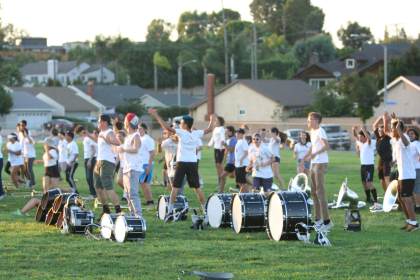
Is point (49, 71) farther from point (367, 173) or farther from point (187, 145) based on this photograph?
point (187, 145)

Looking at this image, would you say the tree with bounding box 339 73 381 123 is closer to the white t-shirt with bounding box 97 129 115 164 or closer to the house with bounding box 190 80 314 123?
the house with bounding box 190 80 314 123

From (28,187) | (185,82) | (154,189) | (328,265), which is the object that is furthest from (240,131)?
(185,82)

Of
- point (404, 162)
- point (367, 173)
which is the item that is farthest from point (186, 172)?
point (367, 173)

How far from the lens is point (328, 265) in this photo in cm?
1171

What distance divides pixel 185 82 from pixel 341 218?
96.7 m

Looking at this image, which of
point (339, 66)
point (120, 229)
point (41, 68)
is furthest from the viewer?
point (41, 68)

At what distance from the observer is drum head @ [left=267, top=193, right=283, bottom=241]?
13.8 meters

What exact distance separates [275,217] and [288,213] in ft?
1.19

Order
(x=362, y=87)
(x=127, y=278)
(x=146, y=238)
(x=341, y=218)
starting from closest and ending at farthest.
Answer: (x=127, y=278), (x=146, y=238), (x=341, y=218), (x=362, y=87)

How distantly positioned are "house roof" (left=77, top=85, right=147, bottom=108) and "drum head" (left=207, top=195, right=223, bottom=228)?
82.3 m

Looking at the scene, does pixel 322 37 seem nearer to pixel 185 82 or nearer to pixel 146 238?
pixel 185 82

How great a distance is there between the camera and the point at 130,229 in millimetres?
13766

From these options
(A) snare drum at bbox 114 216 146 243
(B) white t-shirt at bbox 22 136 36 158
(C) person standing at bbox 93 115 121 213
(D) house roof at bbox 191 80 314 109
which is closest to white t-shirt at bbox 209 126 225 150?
(B) white t-shirt at bbox 22 136 36 158

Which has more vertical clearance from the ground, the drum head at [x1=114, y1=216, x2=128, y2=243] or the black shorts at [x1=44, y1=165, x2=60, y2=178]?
the black shorts at [x1=44, y1=165, x2=60, y2=178]
